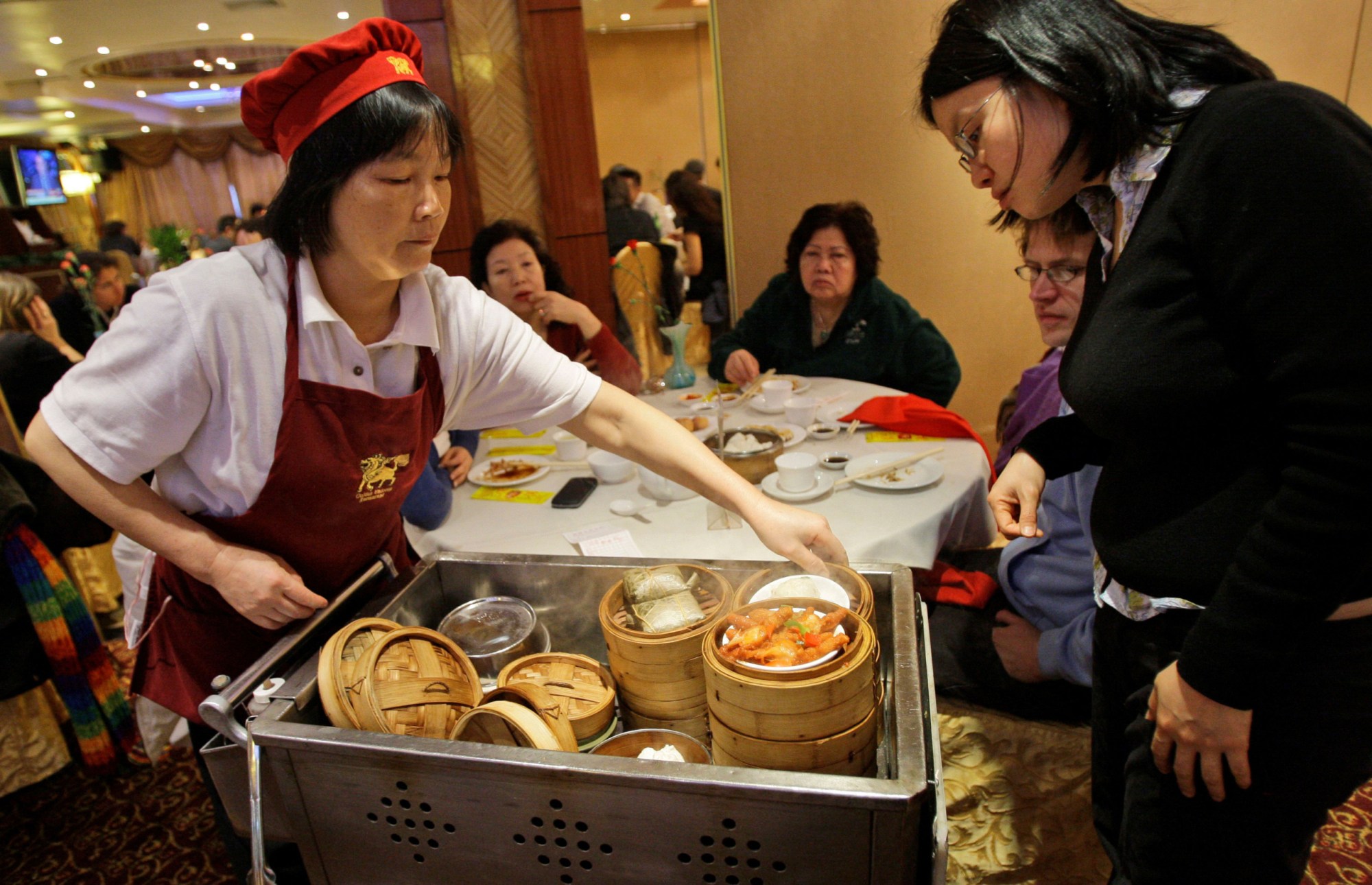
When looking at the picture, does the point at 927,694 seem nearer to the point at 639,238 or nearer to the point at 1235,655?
the point at 1235,655

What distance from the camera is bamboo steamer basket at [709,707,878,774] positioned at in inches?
33.7

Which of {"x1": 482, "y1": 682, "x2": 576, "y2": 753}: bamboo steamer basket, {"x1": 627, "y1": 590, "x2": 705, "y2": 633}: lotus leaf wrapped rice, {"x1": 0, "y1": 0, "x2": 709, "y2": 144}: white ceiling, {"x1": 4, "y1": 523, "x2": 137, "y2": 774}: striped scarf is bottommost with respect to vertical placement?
{"x1": 4, "y1": 523, "x2": 137, "y2": 774}: striped scarf

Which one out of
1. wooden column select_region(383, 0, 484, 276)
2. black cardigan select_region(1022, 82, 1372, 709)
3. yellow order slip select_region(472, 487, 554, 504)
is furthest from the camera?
wooden column select_region(383, 0, 484, 276)

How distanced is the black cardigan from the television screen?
14.2m

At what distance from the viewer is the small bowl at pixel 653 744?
96 cm

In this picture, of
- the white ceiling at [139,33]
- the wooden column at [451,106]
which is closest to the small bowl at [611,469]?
the wooden column at [451,106]

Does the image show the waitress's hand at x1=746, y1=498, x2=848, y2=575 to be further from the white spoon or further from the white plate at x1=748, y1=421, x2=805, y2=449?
the white plate at x1=748, y1=421, x2=805, y2=449

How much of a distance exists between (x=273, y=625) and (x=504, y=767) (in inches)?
23.1

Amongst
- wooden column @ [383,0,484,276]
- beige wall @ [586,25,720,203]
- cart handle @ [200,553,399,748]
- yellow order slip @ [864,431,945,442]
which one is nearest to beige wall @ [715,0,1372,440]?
wooden column @ [383,0,484,276]

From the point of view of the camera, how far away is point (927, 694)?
0.96m

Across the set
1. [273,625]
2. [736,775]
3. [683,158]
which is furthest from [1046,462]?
[683,158]

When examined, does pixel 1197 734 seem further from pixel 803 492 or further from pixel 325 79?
pixel 325 79

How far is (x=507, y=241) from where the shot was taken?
3.07 m

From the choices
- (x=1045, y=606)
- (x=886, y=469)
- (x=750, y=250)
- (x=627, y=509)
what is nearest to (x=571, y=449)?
(x=627, y=509)
